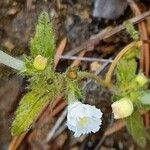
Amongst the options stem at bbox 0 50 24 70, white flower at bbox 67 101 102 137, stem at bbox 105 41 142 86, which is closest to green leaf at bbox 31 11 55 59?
stem at bbox 0 50 24 70

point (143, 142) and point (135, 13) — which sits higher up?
point (135, 13)

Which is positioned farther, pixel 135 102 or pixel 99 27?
pixel 99 27

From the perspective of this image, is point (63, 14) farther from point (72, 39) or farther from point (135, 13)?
point (135, 13)

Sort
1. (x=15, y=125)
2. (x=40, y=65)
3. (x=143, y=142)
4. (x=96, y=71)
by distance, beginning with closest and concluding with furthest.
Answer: (x=40, y=65)
(x=15, y=125)
(x=143, y=142)
(x=96, y=71)

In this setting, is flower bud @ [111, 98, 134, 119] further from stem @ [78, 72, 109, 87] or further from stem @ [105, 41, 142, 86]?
stem @ [105, 41, 142, 86]

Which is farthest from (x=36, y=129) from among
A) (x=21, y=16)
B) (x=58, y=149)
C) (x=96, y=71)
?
(x=21, y=16)

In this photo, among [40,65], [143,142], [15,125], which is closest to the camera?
[40,65]
